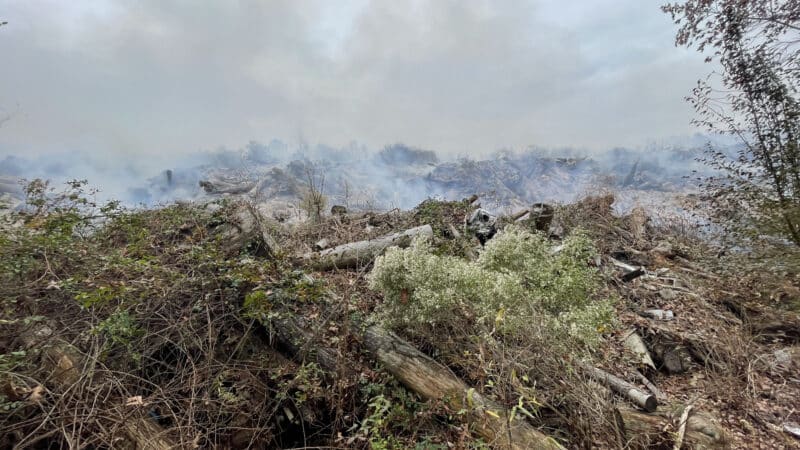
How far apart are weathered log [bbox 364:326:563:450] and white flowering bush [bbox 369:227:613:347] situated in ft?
1.00

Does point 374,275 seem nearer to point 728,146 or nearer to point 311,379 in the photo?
point 311,379

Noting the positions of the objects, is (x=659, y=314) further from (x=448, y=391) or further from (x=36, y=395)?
(x=36, y=395)

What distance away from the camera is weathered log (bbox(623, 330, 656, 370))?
3.67 meters

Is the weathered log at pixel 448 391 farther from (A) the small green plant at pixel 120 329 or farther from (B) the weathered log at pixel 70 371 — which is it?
(A) the small green plant at pixel 120 329

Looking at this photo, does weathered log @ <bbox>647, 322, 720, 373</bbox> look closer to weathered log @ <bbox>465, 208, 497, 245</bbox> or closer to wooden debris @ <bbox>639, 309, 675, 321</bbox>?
wooden debris @ <bbox>639, 309, 675, 321</bbox>

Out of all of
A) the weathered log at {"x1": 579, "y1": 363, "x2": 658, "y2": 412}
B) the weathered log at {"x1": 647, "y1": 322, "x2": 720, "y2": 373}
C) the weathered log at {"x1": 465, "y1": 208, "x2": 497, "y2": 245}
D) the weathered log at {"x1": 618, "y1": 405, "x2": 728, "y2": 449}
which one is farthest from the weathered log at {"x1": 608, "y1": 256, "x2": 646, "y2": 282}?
the weathered log at {"x1": 618, "y1": 405, "x2": 728, "y2": 449}

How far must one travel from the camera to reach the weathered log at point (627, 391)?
2600 mm

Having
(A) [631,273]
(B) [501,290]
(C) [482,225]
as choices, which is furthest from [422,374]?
(A) [631,273]

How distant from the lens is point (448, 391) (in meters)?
2.56

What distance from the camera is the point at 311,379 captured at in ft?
8.41

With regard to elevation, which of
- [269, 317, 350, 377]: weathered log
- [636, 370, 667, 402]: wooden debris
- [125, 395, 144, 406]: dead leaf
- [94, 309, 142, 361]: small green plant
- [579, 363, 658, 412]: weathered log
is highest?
[94, 309, 142, 361]: small green plant

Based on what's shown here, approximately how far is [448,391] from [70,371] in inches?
102

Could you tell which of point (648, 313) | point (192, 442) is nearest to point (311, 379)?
point (192, 442)

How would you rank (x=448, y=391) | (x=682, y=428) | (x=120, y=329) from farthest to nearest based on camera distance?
(x=448, y=391) → (x=682, y=428) → (x=120, y=329)
